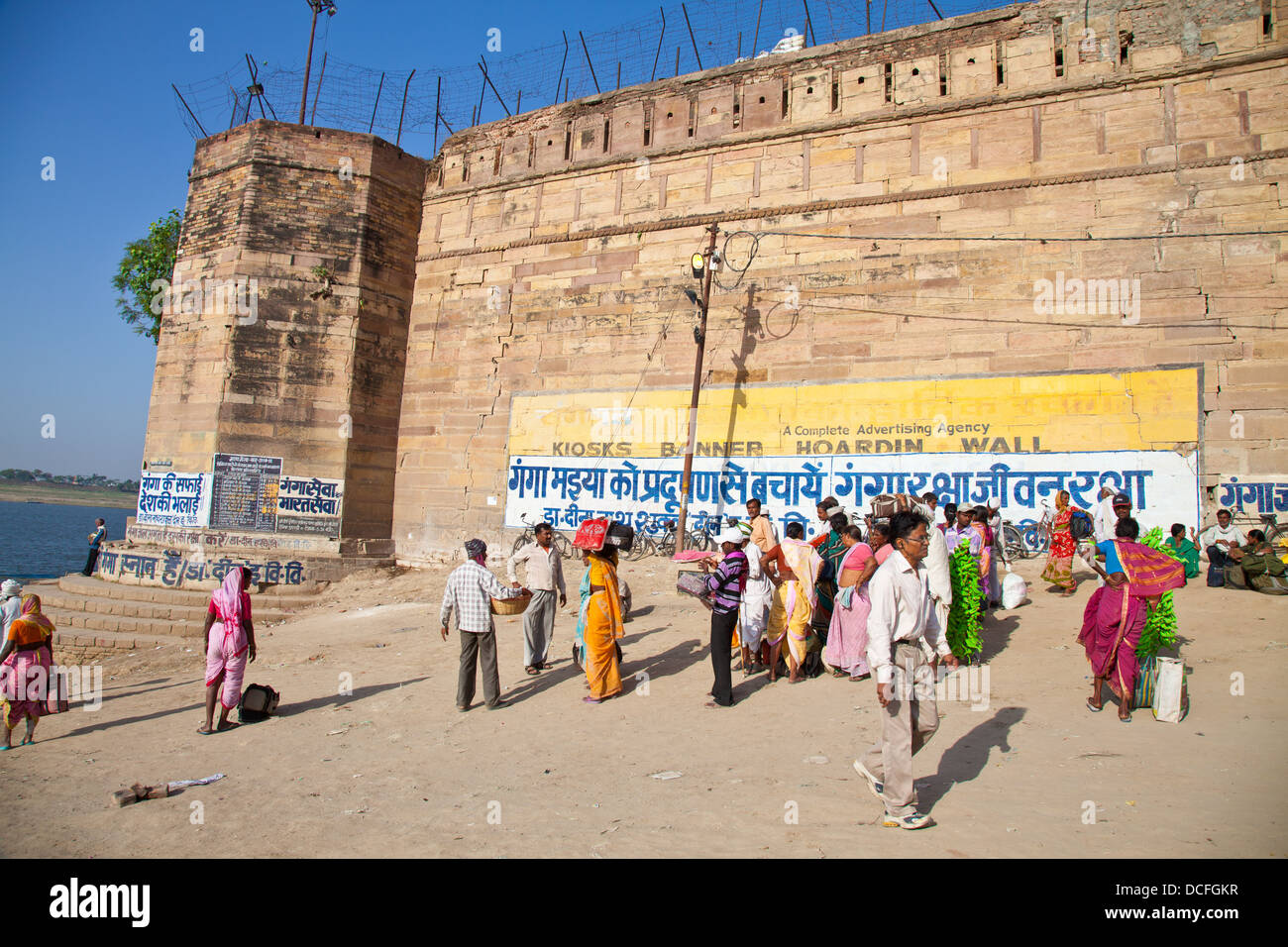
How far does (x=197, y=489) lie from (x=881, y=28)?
14886 millimetres

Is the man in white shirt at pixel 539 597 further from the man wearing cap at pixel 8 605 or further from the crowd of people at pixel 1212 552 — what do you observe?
the crowd of people at pixel 1212 552

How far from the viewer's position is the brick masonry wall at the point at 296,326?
1464 cm

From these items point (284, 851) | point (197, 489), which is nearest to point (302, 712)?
point (284, 851)

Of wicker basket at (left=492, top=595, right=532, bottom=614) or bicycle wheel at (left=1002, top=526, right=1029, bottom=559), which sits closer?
wicker basket at (left=492, top=595, right=532, bottom=614)

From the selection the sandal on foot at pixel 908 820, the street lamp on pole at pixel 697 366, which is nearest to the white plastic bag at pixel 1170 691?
the sandal on foot at pixel 908 820

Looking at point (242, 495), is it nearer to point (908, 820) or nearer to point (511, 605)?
point (511, 605)

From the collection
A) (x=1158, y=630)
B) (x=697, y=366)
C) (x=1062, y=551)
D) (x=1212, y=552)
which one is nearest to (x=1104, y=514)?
(x=1212, y=552)

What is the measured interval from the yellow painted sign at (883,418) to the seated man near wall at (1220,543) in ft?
3.84

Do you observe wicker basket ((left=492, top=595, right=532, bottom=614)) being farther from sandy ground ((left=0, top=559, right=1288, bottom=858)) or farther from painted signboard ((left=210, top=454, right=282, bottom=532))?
painted signboard ((left=210, top=454, right=282, bottom=532))

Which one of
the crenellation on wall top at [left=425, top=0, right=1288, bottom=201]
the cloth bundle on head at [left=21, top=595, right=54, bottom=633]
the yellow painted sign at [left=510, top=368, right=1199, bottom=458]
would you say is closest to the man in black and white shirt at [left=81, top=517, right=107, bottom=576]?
the yellow painted sign at [left=510, top=368, right=1199, bottom=458]

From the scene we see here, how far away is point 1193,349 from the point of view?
32.8 feet

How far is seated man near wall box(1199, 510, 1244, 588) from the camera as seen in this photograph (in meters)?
8.83

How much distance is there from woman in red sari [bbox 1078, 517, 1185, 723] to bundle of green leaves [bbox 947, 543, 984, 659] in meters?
1.17

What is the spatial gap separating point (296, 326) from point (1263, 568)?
1565 cm
